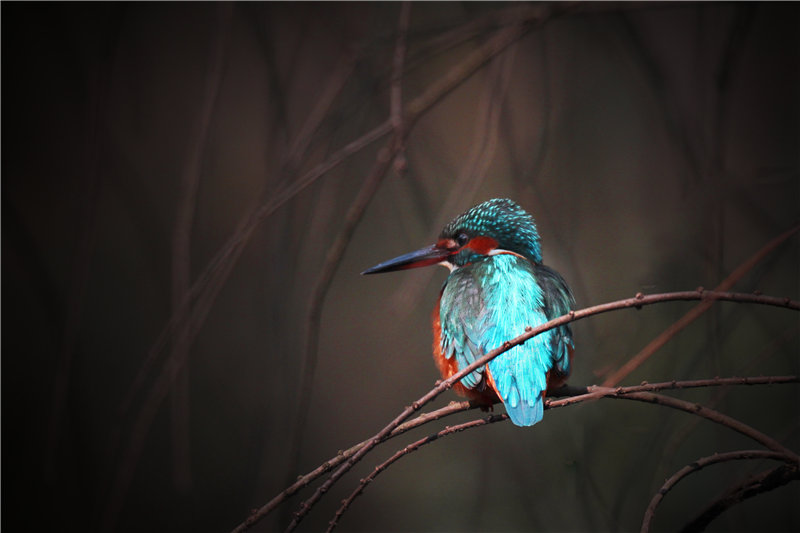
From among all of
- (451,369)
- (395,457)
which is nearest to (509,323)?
(451,369)

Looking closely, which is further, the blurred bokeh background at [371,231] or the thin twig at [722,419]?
the blurred bokeh background at [371,231]

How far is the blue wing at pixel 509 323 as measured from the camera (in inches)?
42.7

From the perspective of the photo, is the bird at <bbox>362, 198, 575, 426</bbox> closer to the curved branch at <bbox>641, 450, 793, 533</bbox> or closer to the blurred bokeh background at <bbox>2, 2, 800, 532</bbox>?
the blurred bokeh background at <bbox>2, 2, 800, 532</bbox>

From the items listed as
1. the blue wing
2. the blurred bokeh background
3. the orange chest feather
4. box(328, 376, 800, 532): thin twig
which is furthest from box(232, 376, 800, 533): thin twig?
the blurred bokeh background

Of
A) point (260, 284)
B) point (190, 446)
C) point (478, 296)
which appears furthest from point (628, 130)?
point (190, 446)

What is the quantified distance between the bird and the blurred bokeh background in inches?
3.0

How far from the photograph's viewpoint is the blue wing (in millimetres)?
1084

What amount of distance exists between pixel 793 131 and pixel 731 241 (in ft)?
1.11

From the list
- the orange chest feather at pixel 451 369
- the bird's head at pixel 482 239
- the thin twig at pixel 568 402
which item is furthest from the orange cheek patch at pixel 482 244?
the thin twig at pixel 568 402

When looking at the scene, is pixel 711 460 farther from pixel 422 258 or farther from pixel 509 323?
pixel 422 258

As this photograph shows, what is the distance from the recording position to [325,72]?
1.94 metres

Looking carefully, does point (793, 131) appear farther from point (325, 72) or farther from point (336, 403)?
point (336, 403)

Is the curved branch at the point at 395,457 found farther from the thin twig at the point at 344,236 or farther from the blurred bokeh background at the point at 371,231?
the blurred bokeh background at the point at 371,231

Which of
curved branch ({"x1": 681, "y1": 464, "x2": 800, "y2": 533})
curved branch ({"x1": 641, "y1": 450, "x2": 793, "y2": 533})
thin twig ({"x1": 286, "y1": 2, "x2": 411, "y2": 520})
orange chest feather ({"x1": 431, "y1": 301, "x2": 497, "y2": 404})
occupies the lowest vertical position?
curved branch ({"x1": 681, "y1": 464, "x2": 800, "y2": 533})
